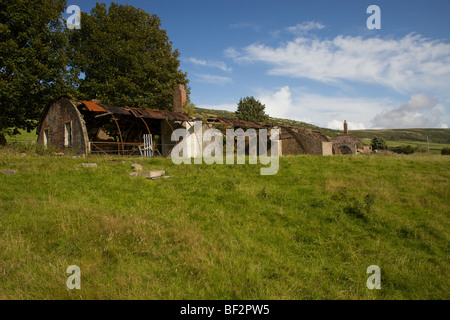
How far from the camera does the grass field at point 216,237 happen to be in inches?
154

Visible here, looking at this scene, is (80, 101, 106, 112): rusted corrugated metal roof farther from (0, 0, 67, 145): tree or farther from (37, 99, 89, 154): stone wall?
(0, 0, 67, 145): tree

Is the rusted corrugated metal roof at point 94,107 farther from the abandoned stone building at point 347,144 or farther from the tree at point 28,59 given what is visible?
the abandoned stone building at point 347,144

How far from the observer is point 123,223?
5.25m

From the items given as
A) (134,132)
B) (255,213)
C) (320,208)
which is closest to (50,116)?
(134,132)

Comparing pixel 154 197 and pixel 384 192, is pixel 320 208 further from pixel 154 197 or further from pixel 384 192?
pixel 154 197

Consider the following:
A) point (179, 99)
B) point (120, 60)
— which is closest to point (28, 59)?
point (120, 60)

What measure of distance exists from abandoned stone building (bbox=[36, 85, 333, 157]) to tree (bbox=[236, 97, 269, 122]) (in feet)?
85.1

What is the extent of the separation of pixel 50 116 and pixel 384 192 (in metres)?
23.1

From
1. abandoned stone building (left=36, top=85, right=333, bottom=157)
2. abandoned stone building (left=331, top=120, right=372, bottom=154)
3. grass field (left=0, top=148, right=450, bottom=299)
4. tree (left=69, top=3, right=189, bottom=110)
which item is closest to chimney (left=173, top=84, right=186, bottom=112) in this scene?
abandoned stone building (left=36, top=85, right=333, bottom=157)

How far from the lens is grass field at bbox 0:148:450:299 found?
390cm

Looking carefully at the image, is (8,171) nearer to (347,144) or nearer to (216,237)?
(216,237)

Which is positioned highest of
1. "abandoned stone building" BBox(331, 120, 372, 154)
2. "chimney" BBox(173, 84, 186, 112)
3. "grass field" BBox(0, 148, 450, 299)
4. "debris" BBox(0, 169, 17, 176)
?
"chimney" BBox(173, 84, 186, 112)

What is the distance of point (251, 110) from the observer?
52.2 m

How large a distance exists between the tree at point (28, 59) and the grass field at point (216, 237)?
1254 cm
